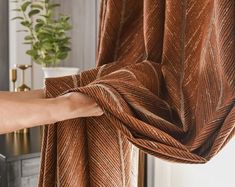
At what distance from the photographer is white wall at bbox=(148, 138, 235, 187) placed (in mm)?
728

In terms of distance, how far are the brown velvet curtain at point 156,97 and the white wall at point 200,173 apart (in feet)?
0.96

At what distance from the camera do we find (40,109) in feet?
1.33

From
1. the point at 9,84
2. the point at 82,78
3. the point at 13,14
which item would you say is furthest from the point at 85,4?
the point at 82,78

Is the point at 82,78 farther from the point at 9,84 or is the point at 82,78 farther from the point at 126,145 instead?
the point at 9,84

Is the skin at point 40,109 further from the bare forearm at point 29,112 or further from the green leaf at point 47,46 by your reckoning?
the green leaf at point 47,46

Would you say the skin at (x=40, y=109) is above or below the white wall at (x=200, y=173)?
above

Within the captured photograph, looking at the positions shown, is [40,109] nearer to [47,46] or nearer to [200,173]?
[200,173]

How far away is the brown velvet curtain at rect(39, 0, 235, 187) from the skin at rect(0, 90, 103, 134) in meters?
0.02

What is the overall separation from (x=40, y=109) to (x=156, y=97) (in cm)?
14

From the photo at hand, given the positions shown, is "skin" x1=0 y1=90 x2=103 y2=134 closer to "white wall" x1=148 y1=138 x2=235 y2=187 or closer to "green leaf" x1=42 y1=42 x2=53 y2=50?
"white wall" x1=148 y1=138 x2=235 y2=187

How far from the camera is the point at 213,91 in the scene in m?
0.41

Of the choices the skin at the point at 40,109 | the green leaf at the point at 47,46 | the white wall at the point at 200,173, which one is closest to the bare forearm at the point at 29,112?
the skin at the point at 40,109

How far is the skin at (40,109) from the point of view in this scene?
0.38 meters

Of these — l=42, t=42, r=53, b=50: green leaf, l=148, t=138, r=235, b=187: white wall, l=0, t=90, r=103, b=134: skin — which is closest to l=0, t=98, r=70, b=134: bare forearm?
l=0, t=90, r=103, b=134: skin
